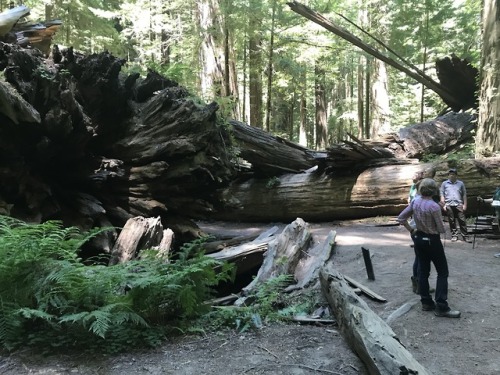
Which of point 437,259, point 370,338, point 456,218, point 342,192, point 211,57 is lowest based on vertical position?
point 370,338

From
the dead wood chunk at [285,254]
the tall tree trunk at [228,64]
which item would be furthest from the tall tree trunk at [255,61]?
the dead wood chunk at [285,254]

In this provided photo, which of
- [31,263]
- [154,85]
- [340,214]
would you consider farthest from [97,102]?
[340,214]

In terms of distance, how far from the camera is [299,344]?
13.0 feet

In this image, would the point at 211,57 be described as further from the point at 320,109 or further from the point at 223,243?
the point at 320,109

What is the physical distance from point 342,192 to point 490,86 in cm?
554

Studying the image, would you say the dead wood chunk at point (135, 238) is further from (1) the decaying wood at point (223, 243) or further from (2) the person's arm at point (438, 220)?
(2) the person's arm at point (438, 220)

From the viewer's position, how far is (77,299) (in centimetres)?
397

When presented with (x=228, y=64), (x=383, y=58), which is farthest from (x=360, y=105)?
(x=383, y=58)

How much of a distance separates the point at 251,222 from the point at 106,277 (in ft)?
35.0

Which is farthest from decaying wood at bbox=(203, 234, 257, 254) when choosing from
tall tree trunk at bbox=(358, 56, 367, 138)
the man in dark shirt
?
tall tree trunk at bbox=(358, 56, 367, 138)

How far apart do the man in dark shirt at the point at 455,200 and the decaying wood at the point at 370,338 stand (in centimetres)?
597

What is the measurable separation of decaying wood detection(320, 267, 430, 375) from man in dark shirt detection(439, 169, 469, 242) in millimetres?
5974

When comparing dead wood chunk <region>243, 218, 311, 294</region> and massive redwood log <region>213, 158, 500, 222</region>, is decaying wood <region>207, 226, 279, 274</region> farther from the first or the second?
massive redwood log <region>213, 158, 500, 222</region>

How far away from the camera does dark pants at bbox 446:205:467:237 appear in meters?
9.75
